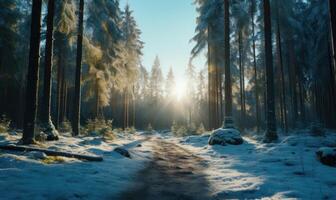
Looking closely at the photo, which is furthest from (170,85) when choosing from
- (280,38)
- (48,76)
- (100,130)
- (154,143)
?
(48,76)

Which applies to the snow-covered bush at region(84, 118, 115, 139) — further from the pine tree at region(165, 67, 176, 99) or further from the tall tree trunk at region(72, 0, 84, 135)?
the pine tree at region(165, 67, 176, 99)

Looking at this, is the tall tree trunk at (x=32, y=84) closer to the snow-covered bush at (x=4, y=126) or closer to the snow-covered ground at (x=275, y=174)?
the snow-covered bush at (x=4, y=126)

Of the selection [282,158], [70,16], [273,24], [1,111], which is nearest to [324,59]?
[273,24]

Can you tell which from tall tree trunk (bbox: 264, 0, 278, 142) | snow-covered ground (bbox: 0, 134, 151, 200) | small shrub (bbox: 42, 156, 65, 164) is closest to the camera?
snow-covered ground (bbox: 0, 134, 151, 200)

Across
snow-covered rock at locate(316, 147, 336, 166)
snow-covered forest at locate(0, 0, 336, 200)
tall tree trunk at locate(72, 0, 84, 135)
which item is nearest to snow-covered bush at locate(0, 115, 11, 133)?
snow-covered forest at locate(0, 0, 336, 200)

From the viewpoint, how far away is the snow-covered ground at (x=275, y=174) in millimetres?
5203

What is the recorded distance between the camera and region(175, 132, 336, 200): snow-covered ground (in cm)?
520

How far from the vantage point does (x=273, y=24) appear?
80.4ft

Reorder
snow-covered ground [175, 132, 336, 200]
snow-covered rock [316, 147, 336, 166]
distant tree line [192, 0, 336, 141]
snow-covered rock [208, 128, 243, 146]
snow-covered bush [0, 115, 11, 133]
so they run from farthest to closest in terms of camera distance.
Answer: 1. distant tree line [192, 0, 336, 141]
2. snow-covered rock [208, 128, 243, 146]
3. snow-covered bush [0, 115, 11, 133]
4. snow-covered rock [316, 147, 336, 166]
5. snow-covered ground [175, 132, 336, 200]

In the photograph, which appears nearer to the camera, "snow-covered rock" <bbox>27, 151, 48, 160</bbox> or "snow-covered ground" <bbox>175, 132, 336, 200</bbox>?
"snow-covered ground" <bbox>175, 132, 336, 200</bbox>

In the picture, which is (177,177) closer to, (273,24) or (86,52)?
(86,52)

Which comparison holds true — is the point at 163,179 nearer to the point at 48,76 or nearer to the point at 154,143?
the point at 48,76

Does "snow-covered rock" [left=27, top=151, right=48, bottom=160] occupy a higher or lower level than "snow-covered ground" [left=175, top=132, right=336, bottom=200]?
higher

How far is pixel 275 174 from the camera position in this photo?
22.4 ft
